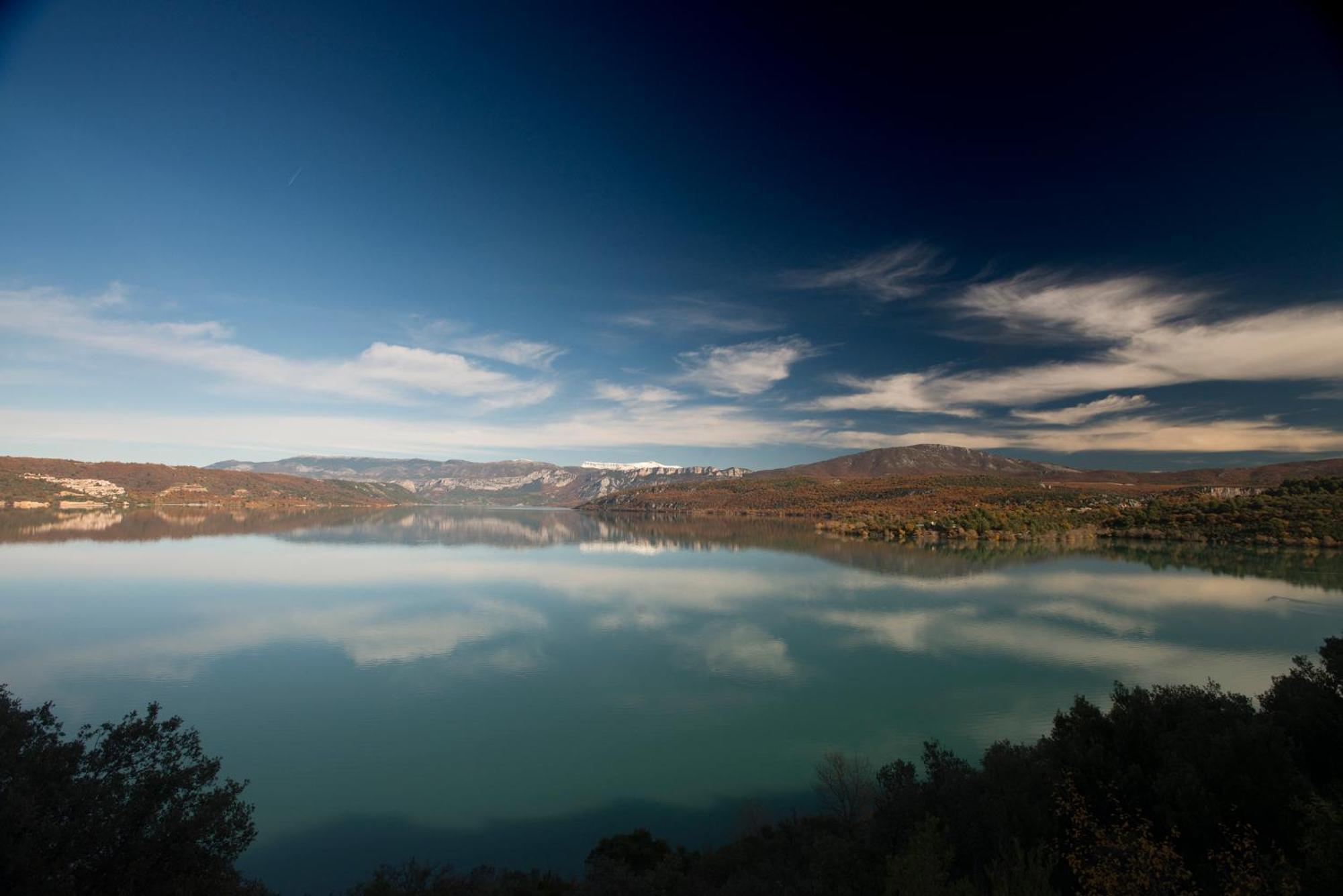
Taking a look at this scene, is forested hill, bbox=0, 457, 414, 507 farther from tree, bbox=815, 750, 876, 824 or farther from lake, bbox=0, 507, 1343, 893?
tree, bbox=815, 750, 876, 824

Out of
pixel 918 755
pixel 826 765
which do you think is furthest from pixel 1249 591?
pixel 826 765

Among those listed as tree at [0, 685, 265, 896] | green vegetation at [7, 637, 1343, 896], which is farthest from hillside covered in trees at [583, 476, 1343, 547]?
tree at [0, 685, 265, 896]

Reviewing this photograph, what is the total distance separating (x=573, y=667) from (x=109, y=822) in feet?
76.2

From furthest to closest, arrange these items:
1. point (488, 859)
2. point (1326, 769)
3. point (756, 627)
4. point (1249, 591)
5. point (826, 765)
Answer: point (1249, 591)
point (756, 627)
point (826, 765)
point (488, 859)
point (1326, 769)

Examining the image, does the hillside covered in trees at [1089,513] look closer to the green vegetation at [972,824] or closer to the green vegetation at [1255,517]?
the green vegetation at [1255,517]

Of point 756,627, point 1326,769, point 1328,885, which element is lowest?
point 756,627

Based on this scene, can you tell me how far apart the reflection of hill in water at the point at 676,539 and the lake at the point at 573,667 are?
1.76m

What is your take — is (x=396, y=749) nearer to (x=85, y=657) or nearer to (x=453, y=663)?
(x=453, y=663)

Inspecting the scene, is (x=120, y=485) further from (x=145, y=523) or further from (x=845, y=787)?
(x=845, y=787)

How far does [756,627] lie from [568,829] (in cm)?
2604

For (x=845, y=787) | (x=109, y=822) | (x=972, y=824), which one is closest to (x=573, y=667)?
(x=845, y=787)

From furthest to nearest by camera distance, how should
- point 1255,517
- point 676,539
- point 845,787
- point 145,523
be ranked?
point 676,539 → point 145,523 → point 1255,517 → point 845,787

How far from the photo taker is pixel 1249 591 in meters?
52.6

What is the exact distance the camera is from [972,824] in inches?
438
